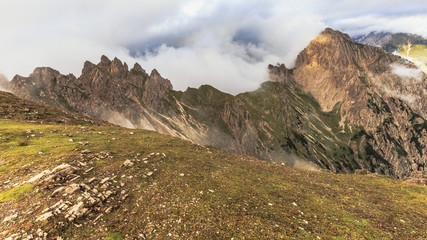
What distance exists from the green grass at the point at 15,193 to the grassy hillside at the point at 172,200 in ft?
0.28

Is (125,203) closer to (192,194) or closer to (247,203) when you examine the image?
(192,194)

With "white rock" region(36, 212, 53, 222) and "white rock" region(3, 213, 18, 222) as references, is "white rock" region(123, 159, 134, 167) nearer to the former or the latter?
"white rock" region(36, 212, 53, 222)

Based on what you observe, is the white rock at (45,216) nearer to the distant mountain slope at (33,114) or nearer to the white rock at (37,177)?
the white rock at (37,177)

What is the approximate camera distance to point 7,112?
167 feet

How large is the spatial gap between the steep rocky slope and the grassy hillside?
0.29 feet

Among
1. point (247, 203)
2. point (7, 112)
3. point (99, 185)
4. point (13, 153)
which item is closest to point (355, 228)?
point (247, 203)

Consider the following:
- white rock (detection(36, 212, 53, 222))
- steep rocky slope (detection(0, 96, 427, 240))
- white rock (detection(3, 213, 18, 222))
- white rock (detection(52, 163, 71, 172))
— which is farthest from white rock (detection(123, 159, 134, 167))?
white rock (detection(3, 213, 18, 222))

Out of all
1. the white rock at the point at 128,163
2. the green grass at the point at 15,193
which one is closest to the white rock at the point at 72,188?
the green grass at the point at 15,193

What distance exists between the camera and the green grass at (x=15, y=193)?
16.4 m

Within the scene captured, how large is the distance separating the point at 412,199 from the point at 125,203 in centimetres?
3920

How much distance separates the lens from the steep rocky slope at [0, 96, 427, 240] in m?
14.9

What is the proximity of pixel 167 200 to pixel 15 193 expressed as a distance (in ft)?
42.1

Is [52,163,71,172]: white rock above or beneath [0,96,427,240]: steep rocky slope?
above

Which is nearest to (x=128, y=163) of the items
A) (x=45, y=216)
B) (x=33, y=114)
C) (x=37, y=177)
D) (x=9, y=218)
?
(x=37, y=177)
